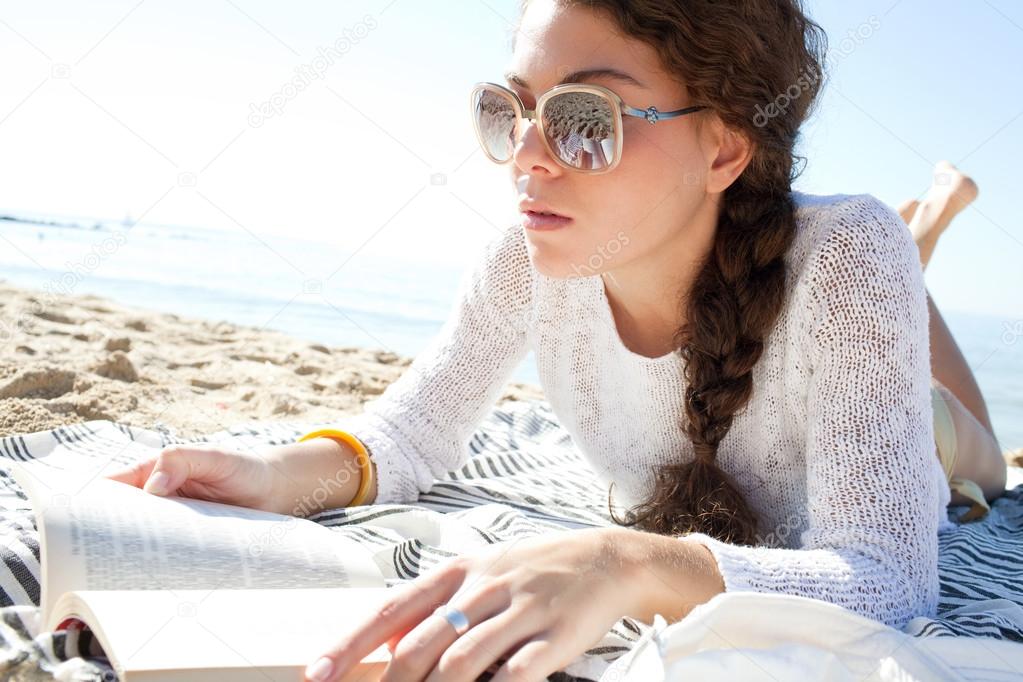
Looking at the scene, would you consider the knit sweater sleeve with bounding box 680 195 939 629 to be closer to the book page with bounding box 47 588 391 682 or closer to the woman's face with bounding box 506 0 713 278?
the woman's face with bounding box 506 0 713 278

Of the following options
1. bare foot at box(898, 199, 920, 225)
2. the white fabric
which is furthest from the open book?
bare foot at box(898, 199, 920, 225)

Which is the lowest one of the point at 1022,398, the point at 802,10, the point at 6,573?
the point at 1022,398

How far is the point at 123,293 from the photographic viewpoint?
826cm

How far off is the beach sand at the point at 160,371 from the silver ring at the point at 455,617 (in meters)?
2.12

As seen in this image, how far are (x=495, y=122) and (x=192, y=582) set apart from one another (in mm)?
1121

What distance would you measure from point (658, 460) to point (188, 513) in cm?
109

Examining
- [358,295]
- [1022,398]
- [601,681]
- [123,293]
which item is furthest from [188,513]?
[358,295]

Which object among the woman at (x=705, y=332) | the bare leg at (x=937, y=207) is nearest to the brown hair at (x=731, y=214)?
the woman at (x=705, y=332)

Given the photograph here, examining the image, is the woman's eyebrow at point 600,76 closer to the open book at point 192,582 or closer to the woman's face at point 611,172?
the woman's face at point 611,172

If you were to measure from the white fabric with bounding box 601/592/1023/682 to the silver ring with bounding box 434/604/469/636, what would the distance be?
0.65ft

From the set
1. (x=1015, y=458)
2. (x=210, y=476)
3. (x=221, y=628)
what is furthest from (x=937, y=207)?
(x=221, y=628)

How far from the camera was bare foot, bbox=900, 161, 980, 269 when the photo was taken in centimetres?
362

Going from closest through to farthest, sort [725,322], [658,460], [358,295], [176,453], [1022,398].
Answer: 1. [176,453]
2. [725,322]
3. [658,460]
4. [1022,398]
5. [358,295]

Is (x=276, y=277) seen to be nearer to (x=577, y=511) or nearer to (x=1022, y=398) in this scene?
(x=1022, y=398)
